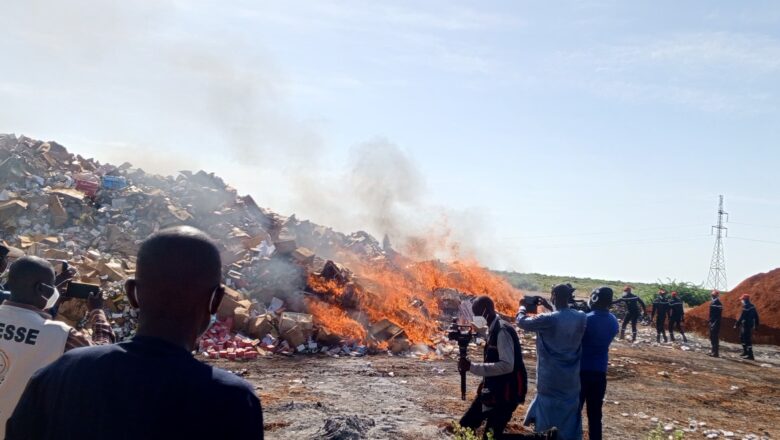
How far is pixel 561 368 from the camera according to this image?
18.4 ft

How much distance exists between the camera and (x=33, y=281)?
304 cm

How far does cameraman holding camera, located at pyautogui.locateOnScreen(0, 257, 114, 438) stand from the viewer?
287cm

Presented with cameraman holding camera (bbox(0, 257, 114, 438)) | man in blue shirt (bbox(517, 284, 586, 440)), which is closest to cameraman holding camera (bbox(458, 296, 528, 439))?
man in blue shirt (bbox(517, 284, 586, 440))

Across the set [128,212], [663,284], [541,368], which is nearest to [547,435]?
[541,368]

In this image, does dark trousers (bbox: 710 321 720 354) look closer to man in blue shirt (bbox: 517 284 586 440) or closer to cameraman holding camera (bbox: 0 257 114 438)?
man in blue shirt (bbox: 517 284 586 440)

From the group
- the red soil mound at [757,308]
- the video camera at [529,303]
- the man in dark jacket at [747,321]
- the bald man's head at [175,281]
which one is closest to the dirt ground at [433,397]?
the man in dark jacket at [747,321]

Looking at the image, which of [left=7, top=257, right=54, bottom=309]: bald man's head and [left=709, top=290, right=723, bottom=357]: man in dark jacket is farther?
[left=709, top=290, right=723, bottom=357]: man in dark jacket

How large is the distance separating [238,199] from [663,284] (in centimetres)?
2881

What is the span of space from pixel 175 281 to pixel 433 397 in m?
8.85

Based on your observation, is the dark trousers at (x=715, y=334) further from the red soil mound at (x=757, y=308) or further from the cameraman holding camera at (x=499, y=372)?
the cameraman holding camera at (x=499, y=372)

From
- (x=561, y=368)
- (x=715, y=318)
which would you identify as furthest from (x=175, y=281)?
(x=715, y=318)

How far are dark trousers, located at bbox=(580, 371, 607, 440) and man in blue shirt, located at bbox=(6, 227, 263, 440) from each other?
519cm

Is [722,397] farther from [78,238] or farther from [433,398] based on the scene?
[78,238]

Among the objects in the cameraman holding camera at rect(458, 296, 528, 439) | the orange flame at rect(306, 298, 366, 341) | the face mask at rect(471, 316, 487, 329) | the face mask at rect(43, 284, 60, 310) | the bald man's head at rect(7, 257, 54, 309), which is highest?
the bald man's head at rect(7, 257, 54, 309)
